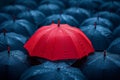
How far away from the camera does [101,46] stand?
7.80 m

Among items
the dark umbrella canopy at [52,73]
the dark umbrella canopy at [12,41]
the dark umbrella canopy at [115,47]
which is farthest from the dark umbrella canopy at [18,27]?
the dark umbrella canopy at [52,73]

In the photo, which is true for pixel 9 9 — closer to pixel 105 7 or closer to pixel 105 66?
pixel 105 7

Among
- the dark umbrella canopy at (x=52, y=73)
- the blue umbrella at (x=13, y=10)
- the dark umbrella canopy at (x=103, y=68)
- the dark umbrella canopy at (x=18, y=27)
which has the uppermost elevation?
the blue umbrella at (x=13, y=10)

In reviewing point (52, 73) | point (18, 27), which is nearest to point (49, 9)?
point (18, 27)

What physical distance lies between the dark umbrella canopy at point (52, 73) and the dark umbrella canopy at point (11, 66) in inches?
34.7

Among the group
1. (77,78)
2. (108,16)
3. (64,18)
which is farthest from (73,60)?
(108,16)

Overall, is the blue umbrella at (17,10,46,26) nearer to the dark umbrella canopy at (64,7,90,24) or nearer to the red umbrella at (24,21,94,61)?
the dark umbrella canopy at (64,7,90,24)

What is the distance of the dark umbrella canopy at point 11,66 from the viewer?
607 cm

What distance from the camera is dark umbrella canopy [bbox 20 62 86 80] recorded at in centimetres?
478

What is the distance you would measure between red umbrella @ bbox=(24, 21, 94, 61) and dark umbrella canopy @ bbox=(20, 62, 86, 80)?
40.8 inches

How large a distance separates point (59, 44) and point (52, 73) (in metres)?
1.61

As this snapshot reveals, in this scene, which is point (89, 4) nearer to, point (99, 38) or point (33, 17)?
point (33, 17)

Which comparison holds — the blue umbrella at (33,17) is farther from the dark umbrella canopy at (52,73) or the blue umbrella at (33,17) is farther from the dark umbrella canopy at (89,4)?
the dark umbrella canopy at (52,73)

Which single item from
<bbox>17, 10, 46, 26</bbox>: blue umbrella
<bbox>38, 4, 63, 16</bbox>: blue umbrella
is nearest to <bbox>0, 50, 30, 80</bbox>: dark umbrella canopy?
<bbox>17, 10, 46, 26</bbox>: blue umbrella
